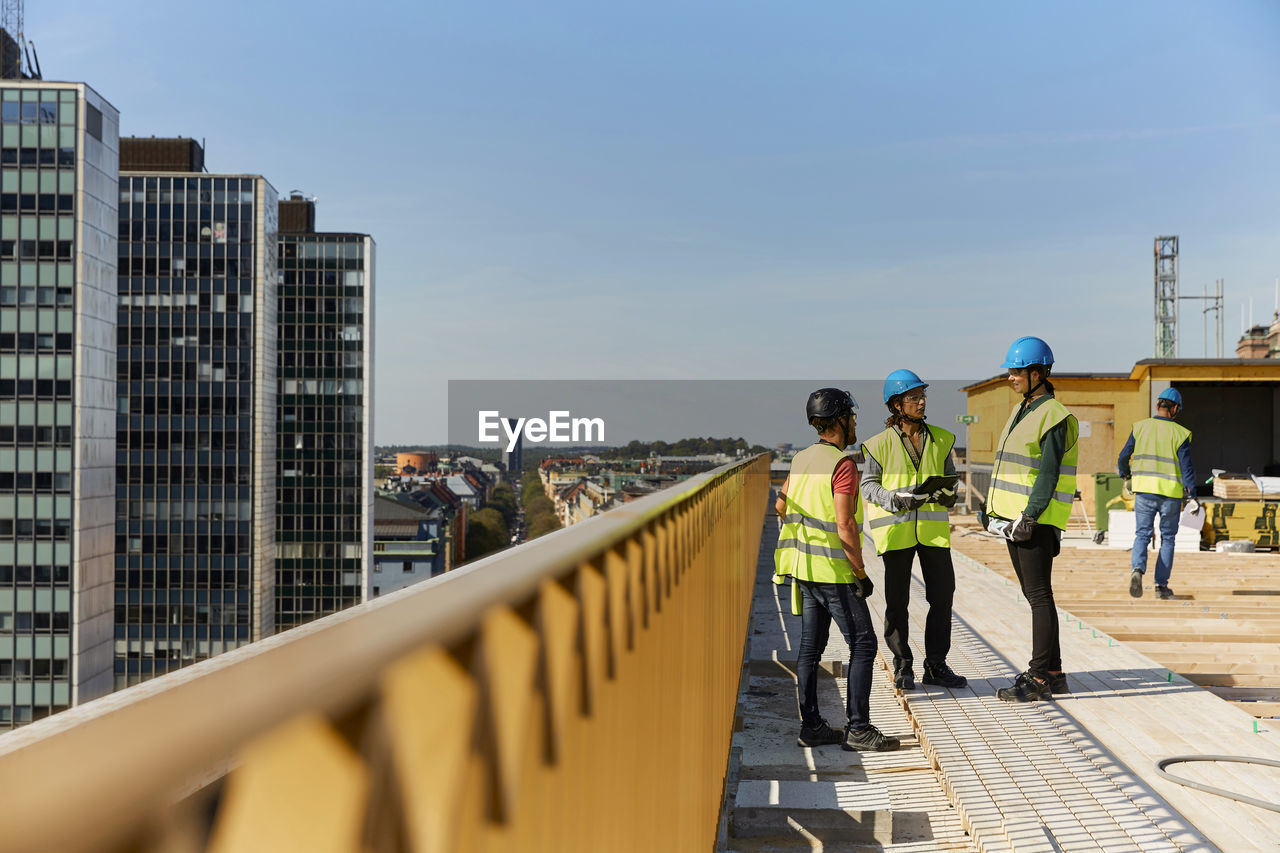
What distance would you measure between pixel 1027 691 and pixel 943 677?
0.58m

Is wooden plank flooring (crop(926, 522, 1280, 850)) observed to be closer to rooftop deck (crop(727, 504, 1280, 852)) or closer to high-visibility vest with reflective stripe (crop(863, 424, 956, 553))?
rooftop deck (crop(727, 504, 1280, 852))

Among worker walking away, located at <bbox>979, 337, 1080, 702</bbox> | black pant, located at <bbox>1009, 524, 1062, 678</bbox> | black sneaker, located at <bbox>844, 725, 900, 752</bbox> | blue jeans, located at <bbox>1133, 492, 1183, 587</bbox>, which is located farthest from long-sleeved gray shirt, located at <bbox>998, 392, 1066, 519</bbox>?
blue jeans, located at <bbox>1133, 492, 1183, 587</bbox>

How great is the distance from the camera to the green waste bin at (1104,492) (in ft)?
58.6

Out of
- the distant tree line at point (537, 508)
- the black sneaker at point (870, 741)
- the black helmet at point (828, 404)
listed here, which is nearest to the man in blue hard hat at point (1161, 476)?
the black helmet at point (828, 404)

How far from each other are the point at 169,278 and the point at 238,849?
102253 mm

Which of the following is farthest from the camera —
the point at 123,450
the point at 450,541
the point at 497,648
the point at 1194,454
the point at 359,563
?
the point at 450,541

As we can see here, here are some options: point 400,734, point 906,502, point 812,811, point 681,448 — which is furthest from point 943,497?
point 681,448

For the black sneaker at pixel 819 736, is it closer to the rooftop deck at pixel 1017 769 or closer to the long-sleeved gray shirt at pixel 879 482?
the rooftop deck at pixel 1017 769

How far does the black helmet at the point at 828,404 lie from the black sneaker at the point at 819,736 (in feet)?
6.29

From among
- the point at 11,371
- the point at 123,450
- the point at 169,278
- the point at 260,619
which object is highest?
the point at 169,278

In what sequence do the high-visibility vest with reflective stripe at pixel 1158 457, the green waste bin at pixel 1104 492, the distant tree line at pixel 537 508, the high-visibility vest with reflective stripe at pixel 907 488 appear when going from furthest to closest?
the distant tree line at pixel 537 508 → the green waste bin at pixel 1104 492 → the high-visibility vest with reflective stripe at pixel 1158 457 → the high-visibility vest with reflective stripe at pixel 907 488

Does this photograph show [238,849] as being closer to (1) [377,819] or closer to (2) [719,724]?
(1) [377,819]

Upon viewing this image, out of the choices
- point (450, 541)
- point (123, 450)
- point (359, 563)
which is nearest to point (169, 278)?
point (123, 450)

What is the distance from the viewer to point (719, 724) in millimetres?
4094
